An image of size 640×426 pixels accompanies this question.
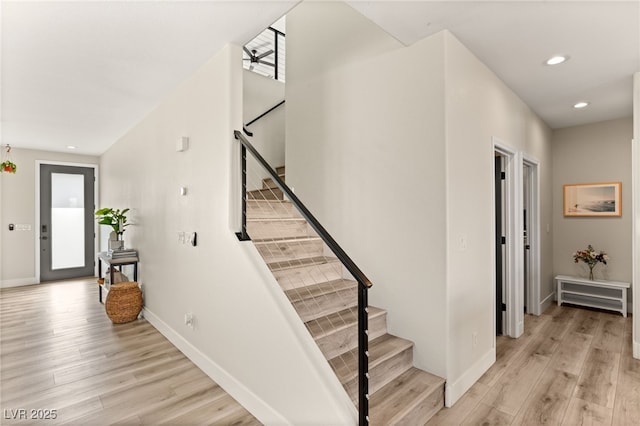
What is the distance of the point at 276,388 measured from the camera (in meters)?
2.10

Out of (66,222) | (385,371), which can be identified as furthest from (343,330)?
(66,222)

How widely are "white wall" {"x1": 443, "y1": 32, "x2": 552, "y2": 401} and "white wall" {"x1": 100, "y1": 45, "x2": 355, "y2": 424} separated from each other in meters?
1.14

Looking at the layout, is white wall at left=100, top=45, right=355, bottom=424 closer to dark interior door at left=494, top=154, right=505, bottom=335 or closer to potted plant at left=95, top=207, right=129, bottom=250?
potted plant at left=95, top=207, right=129, bottom=250

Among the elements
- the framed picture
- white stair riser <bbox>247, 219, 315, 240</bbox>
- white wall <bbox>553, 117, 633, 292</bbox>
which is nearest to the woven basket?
white stair riser <bbox>247, 219, 315, 240</bbox>

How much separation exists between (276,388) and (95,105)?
3.69 m

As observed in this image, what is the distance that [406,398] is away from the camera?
215 cm

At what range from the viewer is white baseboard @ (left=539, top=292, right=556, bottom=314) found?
4.54 metres

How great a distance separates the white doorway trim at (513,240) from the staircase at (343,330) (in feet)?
5.67

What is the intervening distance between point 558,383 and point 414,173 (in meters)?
2.08

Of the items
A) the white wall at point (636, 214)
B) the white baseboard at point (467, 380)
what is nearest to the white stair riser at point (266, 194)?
the white baseboard at point (467, 380)

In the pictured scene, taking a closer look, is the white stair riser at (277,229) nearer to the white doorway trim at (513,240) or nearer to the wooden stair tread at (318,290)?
the wooden stair tread at (318,290)

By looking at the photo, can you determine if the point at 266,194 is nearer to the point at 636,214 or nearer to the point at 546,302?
the point at 636,214

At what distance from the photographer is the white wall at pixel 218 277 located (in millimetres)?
1970

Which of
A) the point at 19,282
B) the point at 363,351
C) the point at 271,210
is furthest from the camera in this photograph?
the point at 19,282
